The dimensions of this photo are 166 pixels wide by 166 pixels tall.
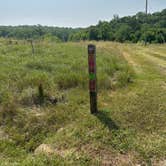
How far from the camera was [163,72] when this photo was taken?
904cm

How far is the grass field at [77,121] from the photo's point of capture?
3576 mm

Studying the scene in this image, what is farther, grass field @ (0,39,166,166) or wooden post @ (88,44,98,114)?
wooden post @ (88,44,98,114)

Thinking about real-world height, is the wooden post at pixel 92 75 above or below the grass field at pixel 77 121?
above

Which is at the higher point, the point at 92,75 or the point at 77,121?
the point at 92,75

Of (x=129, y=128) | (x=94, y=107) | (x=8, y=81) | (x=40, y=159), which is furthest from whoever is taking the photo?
(x=8, y=81)

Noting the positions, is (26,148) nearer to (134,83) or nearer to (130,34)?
(134,83)

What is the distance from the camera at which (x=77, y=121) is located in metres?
4.57

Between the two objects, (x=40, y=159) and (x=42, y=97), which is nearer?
(x=40, y=159)

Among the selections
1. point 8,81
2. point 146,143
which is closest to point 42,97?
point 8,81

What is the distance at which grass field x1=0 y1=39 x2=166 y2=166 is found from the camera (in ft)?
11.7

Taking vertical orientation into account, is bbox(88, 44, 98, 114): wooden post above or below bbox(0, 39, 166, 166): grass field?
above

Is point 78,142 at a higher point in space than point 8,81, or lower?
lower

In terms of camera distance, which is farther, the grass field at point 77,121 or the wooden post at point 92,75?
the wooden post at point 92,75

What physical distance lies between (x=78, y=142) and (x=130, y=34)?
48997mm
